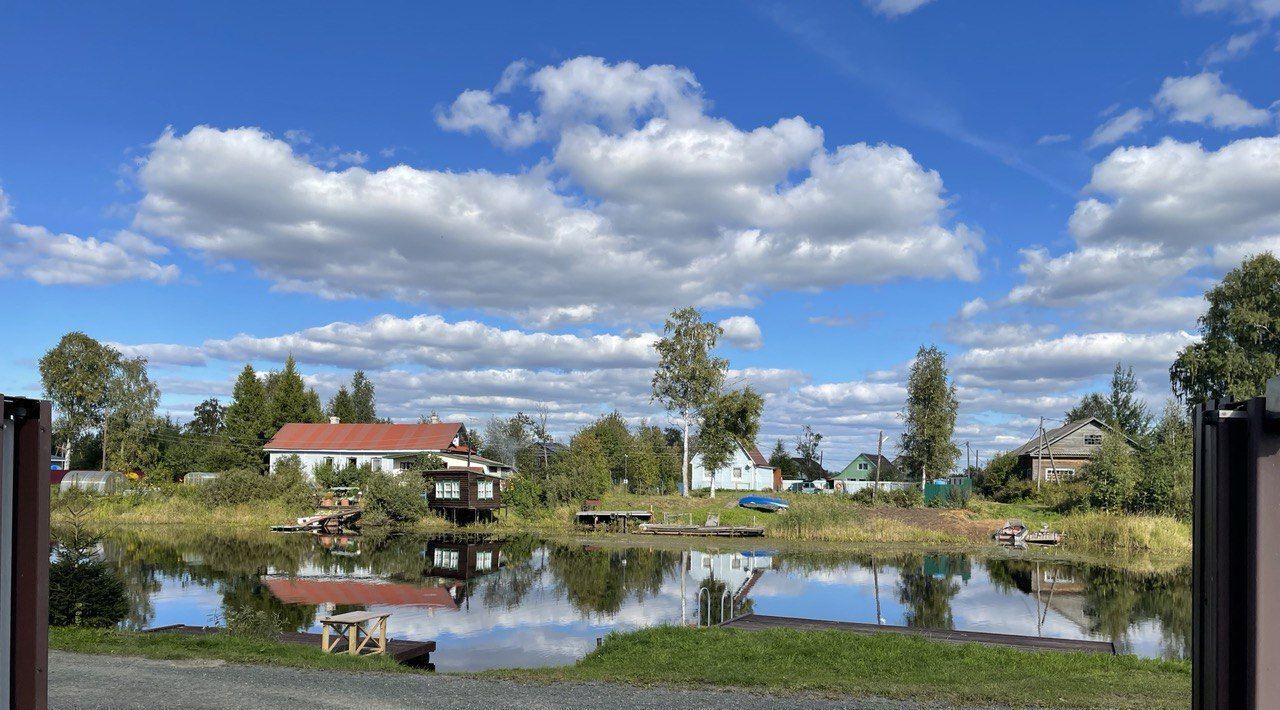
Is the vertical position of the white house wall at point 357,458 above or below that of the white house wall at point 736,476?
above

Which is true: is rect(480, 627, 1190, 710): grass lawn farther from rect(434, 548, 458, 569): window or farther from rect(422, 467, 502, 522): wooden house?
rect(422, 467, 502, 522): wooden house

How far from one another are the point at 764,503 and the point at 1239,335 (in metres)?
27.6

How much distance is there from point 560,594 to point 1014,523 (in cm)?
2819

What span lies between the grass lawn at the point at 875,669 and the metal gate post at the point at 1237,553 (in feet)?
26.9

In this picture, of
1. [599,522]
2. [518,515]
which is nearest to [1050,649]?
[599,522]

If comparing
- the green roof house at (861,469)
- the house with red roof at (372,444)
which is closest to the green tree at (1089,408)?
the green roof house at (861,469)

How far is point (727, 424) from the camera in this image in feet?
196

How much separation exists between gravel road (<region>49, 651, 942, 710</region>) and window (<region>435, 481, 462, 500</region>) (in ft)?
128

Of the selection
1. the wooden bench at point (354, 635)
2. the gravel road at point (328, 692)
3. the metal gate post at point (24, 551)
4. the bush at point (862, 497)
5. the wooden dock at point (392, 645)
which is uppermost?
the metal gate post at point (24, 551)

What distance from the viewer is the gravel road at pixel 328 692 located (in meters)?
10.7

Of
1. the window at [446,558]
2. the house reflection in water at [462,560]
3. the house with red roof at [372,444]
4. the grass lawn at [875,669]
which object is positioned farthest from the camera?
the house with red roof at [372,444]

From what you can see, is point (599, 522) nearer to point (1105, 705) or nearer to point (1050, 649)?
point (1050, 649)

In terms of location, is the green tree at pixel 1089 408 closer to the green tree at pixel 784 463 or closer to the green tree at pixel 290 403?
Answer: the green tree at pixel 784 463

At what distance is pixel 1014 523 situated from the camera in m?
46.7
